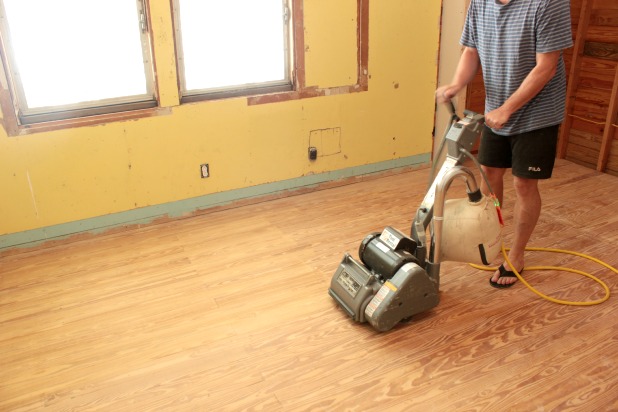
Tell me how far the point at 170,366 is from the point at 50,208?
144 centimetres

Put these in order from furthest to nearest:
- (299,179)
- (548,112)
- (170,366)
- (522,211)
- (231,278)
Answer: (299,179) → (231,278) → (522,211) → (548,112) → (170,366)

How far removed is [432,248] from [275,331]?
76cm

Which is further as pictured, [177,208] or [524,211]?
[177,208]

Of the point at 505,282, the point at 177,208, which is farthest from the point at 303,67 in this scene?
the point at 505,282

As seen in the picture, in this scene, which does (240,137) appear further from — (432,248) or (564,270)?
(564,270)

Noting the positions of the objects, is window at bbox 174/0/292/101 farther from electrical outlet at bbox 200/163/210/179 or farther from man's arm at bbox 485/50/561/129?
man's arm at bbox 485/50/561/129

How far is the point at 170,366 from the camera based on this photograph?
6.81ft

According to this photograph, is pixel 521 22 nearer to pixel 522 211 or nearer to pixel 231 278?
pixel 522 211

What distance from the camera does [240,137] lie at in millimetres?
3379

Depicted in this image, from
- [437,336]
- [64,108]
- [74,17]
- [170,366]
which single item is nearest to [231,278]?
[170,366]

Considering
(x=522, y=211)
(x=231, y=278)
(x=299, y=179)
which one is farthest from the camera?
(x=299, y=179)

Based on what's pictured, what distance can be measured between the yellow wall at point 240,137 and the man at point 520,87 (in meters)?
1.20

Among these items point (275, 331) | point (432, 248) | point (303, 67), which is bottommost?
point (275, 331)

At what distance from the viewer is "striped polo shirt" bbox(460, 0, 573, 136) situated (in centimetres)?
210
